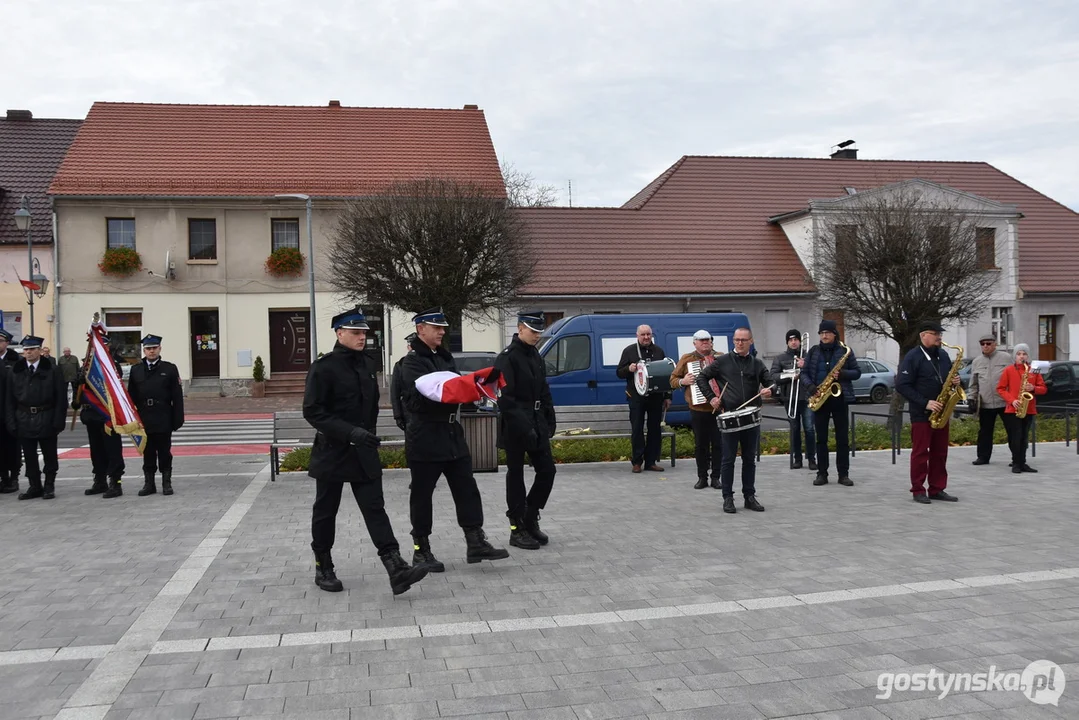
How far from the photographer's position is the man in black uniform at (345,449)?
19.7 ft

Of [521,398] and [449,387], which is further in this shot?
[521,398]

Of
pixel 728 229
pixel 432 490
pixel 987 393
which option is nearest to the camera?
pixel 432 490

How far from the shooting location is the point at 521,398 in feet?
24.3

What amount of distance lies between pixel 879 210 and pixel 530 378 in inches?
779

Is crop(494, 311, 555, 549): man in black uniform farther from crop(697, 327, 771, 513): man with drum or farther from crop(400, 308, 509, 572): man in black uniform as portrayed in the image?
crop(697, 327, 771, 513): man with drum

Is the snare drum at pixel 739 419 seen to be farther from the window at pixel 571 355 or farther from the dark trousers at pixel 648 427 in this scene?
the window at pixel 571 355

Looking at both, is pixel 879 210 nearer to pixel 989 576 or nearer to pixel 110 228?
pixel 989 576

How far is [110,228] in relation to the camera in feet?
101

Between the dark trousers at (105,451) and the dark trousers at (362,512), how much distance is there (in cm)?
547

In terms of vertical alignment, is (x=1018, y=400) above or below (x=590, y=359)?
below

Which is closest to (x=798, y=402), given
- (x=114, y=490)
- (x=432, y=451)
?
(x=432, y=451)

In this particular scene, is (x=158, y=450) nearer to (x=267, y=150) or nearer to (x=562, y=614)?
(x=562, y=614)

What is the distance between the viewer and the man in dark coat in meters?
10.5

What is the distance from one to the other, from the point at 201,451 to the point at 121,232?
17836mm
